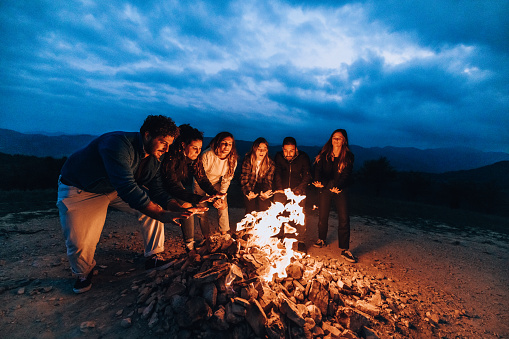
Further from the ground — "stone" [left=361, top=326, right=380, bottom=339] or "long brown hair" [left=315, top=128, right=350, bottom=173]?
"long brown hair" [left=315, top=128, right=350, bottom=173]

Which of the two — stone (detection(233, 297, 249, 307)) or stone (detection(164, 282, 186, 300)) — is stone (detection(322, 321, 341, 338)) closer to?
stone (detection(233, 297, 249, 307))

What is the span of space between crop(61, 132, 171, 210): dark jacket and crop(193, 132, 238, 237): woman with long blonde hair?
1.66 meters

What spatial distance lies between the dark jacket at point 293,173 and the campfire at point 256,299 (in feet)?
6.36

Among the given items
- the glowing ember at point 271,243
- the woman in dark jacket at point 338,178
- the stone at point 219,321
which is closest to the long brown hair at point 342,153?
the woman in dark jacket at point 338,178

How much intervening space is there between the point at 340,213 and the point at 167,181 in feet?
11.9

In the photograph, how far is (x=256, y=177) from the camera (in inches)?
210

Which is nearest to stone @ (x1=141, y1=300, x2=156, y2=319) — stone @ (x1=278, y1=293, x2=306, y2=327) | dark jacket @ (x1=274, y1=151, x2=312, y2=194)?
stone @ (x1=278, y1=293, x2=306, y2=327)

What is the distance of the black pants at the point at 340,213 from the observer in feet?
16.1

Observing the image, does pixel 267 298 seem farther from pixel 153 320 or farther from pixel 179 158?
pixel 179 158

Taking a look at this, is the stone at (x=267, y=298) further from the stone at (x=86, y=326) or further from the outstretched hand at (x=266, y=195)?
the outstretched hand at (x=266, y=195)

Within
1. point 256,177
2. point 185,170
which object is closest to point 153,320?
point 185,170

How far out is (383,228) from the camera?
7938 millimetres

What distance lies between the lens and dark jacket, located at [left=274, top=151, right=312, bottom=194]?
214 inches

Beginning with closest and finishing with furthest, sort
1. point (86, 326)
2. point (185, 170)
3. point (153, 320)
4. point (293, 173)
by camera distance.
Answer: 1. point (86, 326)
2. point (153, 320)
3. point (185, 170)
4. point (293, 173)
